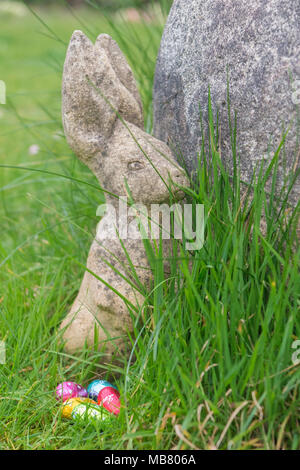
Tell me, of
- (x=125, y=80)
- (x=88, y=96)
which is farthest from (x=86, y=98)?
(x=125, y=80)

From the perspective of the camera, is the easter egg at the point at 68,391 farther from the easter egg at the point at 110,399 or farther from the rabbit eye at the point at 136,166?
the rabbit eye at the point at 136,166

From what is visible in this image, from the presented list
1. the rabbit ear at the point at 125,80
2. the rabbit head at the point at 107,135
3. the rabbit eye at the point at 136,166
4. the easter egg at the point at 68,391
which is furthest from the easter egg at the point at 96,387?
the rabbit ear at the point at 125,80

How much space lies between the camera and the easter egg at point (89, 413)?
1848mm

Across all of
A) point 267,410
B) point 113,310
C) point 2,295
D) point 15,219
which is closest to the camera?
point 267,410

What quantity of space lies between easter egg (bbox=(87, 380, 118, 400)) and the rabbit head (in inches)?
27.7

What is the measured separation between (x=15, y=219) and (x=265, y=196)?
2111 mm

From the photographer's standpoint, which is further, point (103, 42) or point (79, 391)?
point (103, 42)

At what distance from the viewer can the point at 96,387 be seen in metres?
2.05

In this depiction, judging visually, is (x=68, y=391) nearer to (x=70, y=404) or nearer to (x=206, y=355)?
(x=70, y=404)

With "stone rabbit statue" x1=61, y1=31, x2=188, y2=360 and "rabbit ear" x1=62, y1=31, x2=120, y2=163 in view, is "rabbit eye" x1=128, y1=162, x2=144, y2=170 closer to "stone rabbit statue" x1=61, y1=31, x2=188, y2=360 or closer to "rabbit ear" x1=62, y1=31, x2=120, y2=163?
"stone rabbit statue" x1=61, y1=31, x2=188, y2=360

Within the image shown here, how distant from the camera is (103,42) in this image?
7.30 ft

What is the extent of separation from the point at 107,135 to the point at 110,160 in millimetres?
109

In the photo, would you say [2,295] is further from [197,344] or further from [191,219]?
[197,344]
